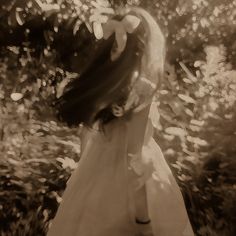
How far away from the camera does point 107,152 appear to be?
4.90 feet

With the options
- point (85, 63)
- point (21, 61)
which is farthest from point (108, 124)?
point (21, 61)

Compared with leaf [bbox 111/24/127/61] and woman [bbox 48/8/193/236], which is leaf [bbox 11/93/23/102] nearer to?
woman [bbox 48/8/193/236]

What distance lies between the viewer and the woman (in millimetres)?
1463

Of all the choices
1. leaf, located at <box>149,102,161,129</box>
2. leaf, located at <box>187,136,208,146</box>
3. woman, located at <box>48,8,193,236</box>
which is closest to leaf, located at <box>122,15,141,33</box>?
woman, located at <box>48,8,193,236</box>

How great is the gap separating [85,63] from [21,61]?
7.6 inches

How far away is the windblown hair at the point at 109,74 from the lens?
1.51 meters

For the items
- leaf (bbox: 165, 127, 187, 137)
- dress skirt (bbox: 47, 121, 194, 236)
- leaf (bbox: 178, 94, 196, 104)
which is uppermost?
leaf (bbox: 178, 94, 196, 104)

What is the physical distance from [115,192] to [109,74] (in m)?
0.34

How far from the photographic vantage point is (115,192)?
58.1 inches

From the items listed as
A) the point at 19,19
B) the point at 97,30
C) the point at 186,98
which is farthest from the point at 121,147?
the point at 19,19

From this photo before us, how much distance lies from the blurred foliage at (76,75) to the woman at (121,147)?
0.03 metres

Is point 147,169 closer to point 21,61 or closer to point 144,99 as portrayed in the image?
point 144,99

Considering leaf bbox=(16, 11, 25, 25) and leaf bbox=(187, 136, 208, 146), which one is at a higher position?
leaf bbox=(16, 11, 25, 25)

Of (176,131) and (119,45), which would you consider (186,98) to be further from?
(119,45)
